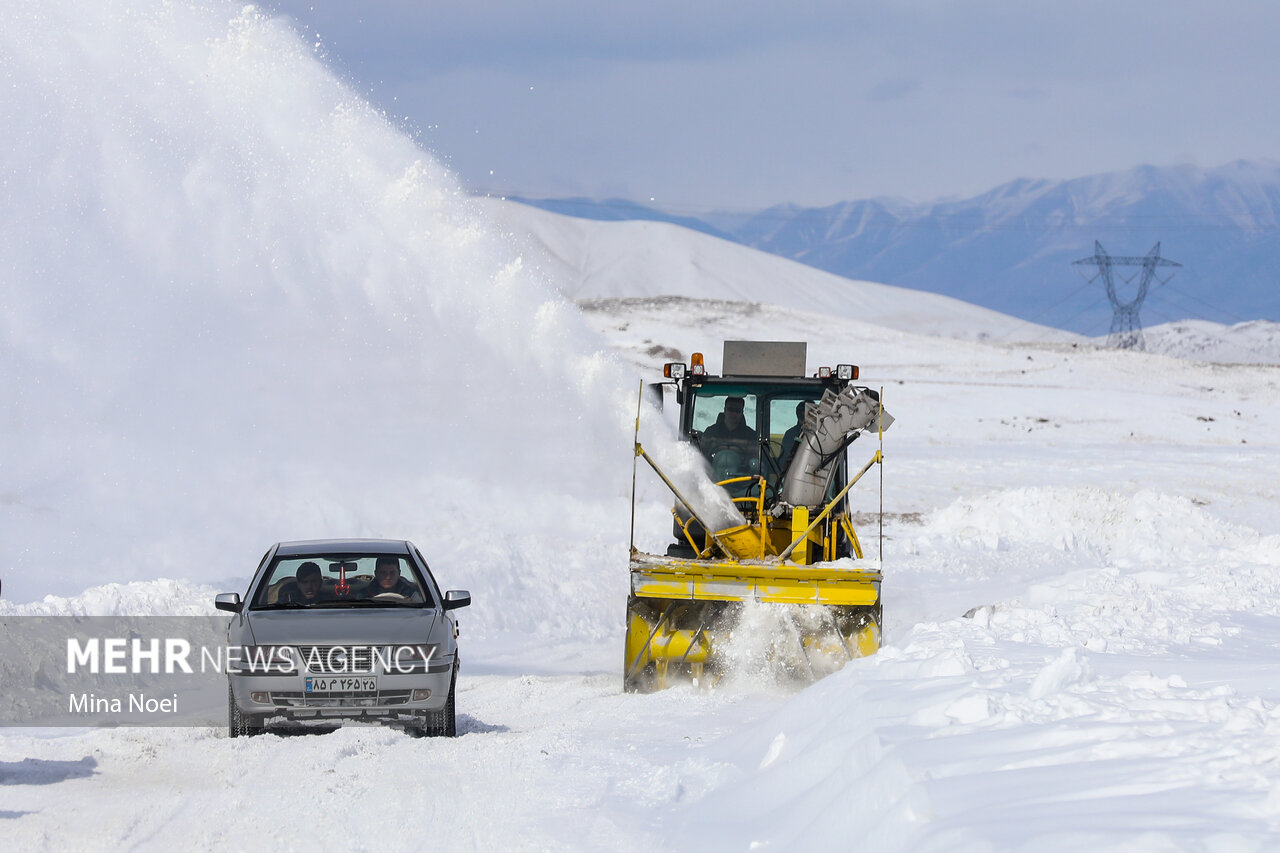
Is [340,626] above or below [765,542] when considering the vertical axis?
below

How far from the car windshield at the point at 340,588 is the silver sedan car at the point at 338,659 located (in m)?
0.01

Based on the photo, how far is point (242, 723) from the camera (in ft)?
28.7

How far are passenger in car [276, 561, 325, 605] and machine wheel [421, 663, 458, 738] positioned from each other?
1.09m

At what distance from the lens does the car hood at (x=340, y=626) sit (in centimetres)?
869

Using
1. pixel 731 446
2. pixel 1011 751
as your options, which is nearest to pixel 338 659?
pixel 1011 751

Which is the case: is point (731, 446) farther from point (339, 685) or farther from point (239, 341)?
point (239, 341)

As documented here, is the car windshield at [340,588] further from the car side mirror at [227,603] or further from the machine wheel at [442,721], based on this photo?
the machine wheel at [442,721]

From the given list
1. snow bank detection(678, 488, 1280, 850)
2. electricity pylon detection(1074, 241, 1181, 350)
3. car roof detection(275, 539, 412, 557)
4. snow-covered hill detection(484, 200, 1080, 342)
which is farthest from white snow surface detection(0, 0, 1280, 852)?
snow-covered hill detection(484, 200, 1080, 342)

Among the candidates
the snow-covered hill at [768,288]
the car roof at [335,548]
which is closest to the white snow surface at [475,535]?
the car roof at [335,548]

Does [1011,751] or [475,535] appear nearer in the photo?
[1011,751]

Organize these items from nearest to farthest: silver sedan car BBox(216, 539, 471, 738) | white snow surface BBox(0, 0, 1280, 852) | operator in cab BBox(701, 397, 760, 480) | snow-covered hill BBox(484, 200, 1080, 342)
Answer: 1. white snow surface BBox(0, 0, 1280, 852)
2. silver sedan car BBox(216, 539, 471, 738)
3. operator in cab BBox(701, 397, 760, 480)
4. snow-covered hill BBox(484, 200, 1080, 342)

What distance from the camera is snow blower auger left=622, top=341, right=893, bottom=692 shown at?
1103 cm

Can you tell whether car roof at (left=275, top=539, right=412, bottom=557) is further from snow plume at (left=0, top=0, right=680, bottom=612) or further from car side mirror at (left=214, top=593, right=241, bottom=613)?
snow plume at (left=0, top=0, right=680, bottom=612)

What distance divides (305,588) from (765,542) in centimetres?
412
